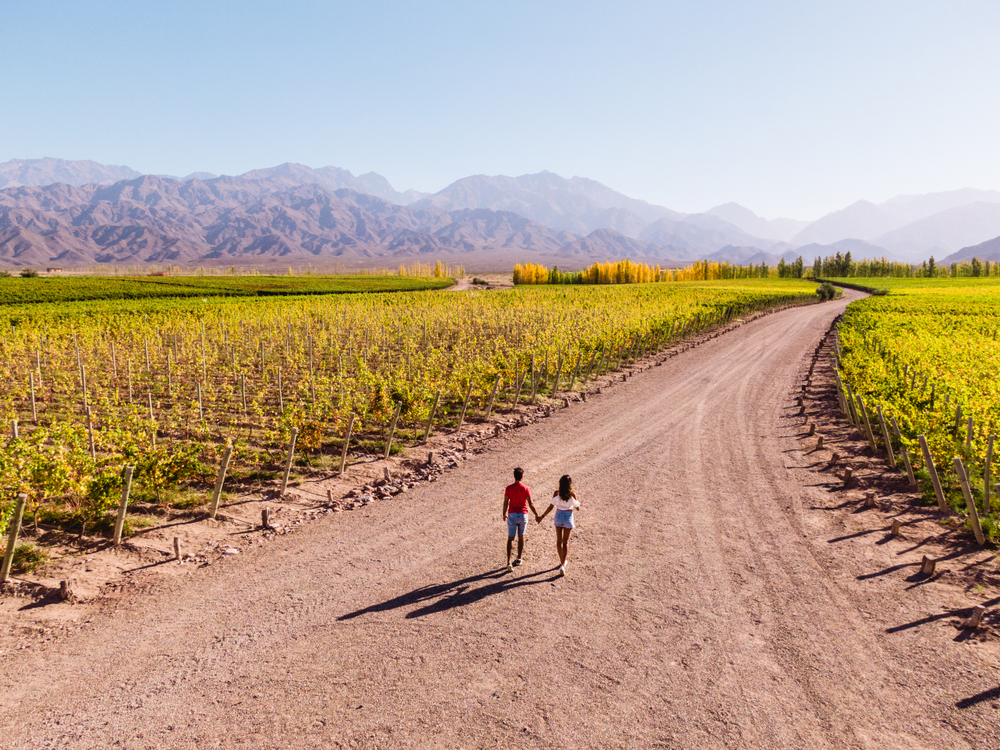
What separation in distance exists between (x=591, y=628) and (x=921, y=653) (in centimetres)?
423

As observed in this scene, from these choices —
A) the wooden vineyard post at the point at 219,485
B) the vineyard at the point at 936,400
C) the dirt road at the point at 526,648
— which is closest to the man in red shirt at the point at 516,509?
the dirt road at the point at 526,648

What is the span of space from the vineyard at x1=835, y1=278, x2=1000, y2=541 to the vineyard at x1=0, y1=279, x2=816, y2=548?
35.5 ft

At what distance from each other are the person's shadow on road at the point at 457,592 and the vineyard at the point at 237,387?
16.7 feet

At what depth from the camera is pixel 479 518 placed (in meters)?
10.9

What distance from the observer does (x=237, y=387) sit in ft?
66.1

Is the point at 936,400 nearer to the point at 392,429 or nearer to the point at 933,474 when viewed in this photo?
the point at 933,474

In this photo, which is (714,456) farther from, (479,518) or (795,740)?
(795,740)

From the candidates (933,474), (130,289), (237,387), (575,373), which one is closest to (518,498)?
(933,474)

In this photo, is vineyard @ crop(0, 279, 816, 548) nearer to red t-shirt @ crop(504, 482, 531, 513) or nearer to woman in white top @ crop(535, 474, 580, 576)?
red t-shirt @ crop(504, 482, 531, 513)

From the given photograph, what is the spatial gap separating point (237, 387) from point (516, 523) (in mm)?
15223

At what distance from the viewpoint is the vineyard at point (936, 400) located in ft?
37.5

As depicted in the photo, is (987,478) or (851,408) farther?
(851,408)

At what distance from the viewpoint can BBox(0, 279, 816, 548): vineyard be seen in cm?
1007

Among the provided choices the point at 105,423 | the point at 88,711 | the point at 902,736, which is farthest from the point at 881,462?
the point at 105,423
